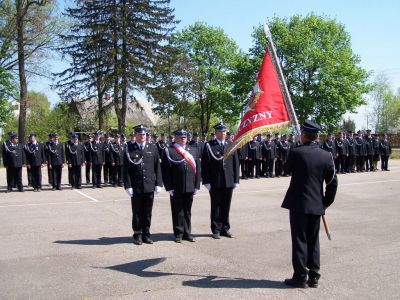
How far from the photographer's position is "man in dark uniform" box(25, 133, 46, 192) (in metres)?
15.6

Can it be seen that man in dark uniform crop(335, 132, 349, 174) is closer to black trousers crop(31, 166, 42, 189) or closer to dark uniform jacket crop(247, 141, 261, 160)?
dark uniform jacket crop(247, 141, 261, 160)

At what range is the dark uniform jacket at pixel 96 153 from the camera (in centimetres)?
1650

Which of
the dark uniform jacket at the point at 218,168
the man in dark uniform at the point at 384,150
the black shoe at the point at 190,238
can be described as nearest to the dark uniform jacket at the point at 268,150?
the man in dark uniform at the point at 384,150

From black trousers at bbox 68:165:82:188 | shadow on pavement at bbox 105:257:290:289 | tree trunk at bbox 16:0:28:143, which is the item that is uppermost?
tree trunk at bbox 16:0:28:143

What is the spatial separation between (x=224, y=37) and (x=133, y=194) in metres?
52.1

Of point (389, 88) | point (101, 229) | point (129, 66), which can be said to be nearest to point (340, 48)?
point (129, 66)

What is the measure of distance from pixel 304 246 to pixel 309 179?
0.79 m

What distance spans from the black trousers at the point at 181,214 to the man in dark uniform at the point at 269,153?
12.3 m

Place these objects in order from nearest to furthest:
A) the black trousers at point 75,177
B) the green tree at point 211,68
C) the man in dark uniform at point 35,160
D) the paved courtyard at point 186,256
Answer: the paved courtyard at point 186,256, the man in dark uniform at point 35,160, the black trousers at point 75,177, the green tree at point 211,68

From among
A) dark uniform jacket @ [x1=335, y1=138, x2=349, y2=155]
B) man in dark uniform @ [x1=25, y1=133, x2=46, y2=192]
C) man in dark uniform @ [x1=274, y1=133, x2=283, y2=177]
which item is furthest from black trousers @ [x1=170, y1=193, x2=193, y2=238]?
dark uniform jacket @ [x1=335, y1=138, x2=349, y2=155]

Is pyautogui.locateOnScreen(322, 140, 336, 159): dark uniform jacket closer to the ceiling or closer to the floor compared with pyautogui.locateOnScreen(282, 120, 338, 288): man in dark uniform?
closer to the ceiling

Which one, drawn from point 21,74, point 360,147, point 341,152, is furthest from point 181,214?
point 21,74

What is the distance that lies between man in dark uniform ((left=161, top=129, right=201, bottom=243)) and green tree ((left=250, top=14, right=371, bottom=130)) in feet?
130

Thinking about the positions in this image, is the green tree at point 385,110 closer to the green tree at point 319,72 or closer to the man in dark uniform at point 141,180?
the green tree at point 319,72
